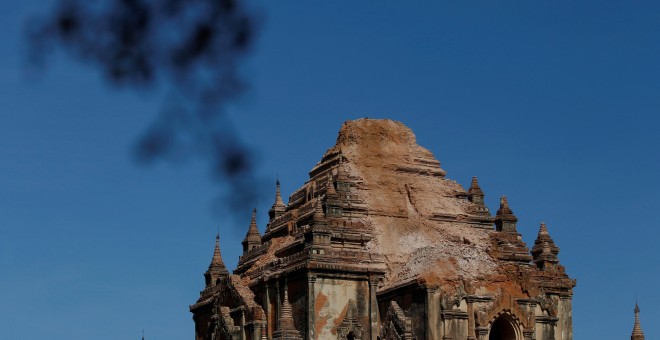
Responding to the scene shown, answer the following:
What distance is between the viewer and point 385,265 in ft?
169

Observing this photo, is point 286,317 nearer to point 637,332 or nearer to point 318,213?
point 318,213

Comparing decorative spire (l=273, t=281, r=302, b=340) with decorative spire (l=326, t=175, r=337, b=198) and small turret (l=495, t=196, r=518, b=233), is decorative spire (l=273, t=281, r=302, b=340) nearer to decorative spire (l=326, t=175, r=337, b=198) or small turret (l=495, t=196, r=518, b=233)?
decorative spire (l=326, t=175, r=337, b=198)

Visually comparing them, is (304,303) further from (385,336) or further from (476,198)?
(476,198)

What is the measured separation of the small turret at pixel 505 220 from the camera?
184 feet

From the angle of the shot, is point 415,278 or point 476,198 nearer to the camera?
point 415,278

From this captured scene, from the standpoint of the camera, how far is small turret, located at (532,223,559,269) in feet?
187

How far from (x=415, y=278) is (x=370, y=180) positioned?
24.5ft

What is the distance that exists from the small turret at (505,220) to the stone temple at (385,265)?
0.05 meters

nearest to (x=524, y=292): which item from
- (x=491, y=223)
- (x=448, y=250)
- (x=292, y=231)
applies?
(x=448, y=250)

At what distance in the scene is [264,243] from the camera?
5769 cm

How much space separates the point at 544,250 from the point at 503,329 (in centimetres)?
858

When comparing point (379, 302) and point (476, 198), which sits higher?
point (476, 198)

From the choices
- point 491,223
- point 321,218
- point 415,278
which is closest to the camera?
point 415,278

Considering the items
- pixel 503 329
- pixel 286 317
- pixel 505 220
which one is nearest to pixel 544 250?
pixel 505 220
